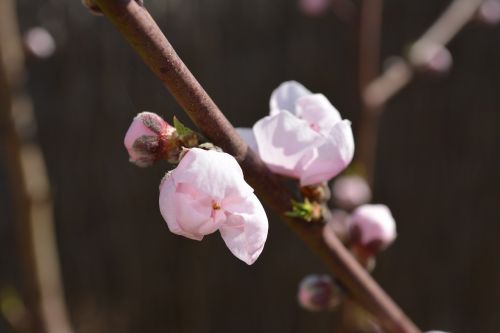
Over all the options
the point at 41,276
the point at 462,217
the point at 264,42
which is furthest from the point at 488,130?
the point at 41,276

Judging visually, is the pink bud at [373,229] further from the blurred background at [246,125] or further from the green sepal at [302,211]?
the blurred background at [246,125]

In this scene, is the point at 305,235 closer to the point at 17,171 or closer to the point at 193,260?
the point at 17,171

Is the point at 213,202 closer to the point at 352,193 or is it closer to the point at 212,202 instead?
the point at 212,202

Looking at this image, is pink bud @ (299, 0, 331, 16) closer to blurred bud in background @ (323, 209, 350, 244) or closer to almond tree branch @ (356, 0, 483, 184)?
almond tree branch @ (356, 0, 483, 184)

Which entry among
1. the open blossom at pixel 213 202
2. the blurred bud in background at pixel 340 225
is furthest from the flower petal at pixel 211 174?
the blurred bud in background at pixel 340 225

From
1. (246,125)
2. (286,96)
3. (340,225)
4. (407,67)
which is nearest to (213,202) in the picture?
(286,96)

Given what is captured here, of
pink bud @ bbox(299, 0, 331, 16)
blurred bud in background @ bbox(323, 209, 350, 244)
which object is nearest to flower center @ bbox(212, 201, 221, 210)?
blurred bud in background @ bbox(323, 209, 350, 244)
